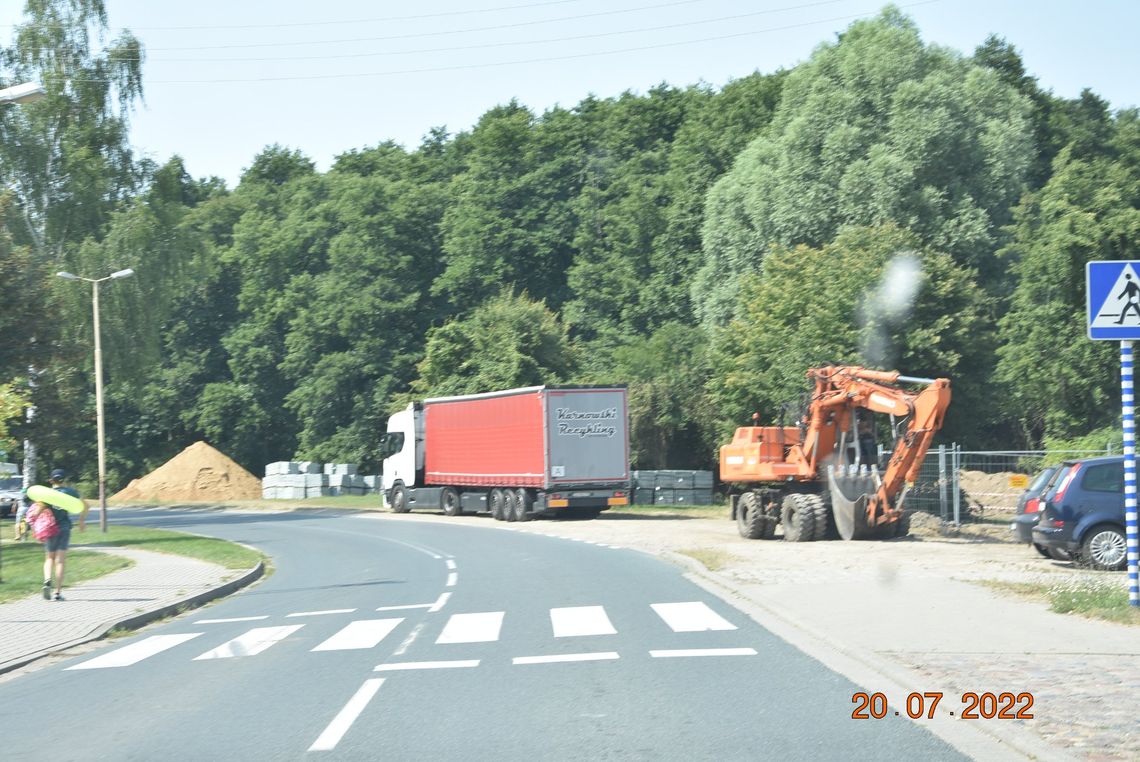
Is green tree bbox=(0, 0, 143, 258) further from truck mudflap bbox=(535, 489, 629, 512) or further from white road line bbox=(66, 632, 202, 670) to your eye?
white road line bbox=(66, 632, 202, 670)

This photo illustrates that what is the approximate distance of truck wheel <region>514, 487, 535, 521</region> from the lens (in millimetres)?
38406

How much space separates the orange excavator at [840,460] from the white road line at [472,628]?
12643mm

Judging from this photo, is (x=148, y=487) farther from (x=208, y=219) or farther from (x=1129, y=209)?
(x=1129, y=209)

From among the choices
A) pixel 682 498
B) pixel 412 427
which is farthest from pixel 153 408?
pixel 682 498

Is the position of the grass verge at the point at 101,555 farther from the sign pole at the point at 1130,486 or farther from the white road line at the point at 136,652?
the sign pole at the point at 1130,486

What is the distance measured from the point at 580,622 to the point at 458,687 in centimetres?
399

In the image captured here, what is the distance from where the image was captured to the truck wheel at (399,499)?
153ft

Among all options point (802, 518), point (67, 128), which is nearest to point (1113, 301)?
point (802, 518)

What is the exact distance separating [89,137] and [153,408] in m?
23.4

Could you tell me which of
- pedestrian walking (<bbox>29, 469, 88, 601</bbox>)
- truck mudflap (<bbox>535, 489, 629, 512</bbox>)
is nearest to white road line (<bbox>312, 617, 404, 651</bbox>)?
pedestrian walking (<bbox>29, 469, 88, 601</bbox>)

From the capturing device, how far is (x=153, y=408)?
241 ft

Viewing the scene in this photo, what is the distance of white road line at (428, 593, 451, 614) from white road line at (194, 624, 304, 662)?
170cm

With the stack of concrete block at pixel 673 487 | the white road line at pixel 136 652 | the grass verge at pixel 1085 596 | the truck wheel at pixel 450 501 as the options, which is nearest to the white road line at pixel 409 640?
the white road line at pixel 136 652

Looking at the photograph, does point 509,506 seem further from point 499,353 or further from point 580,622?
point 580,622
